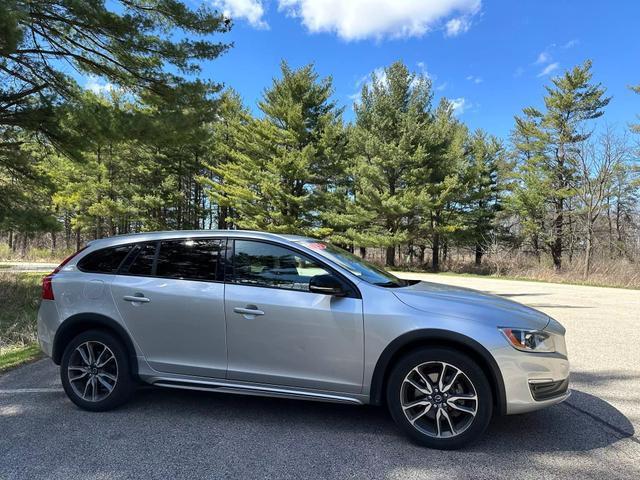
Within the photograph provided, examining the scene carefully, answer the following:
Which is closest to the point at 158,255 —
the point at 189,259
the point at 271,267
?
the point at 189,259

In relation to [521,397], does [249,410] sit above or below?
below

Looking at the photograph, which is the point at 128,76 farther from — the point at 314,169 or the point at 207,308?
the point at 314,169

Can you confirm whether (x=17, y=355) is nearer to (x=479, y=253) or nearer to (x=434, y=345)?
(x=434, y=345)

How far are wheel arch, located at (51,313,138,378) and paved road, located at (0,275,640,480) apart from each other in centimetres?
51

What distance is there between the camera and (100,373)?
415cm

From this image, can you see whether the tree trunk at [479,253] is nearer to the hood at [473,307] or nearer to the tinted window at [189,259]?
the hood at [473,307]

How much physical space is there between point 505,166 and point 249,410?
3888 centimetres

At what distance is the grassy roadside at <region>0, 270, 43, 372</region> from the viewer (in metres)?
6.18

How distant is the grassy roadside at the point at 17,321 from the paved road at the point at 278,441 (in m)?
1.40

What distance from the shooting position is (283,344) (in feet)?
12.0

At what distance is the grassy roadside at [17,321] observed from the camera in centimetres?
618

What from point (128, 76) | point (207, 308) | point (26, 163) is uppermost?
point (128, 76)

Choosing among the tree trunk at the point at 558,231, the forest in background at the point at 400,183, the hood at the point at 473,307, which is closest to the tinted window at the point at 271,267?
the hood at the point at 473,307

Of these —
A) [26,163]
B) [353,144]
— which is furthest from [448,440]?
[353,144]
